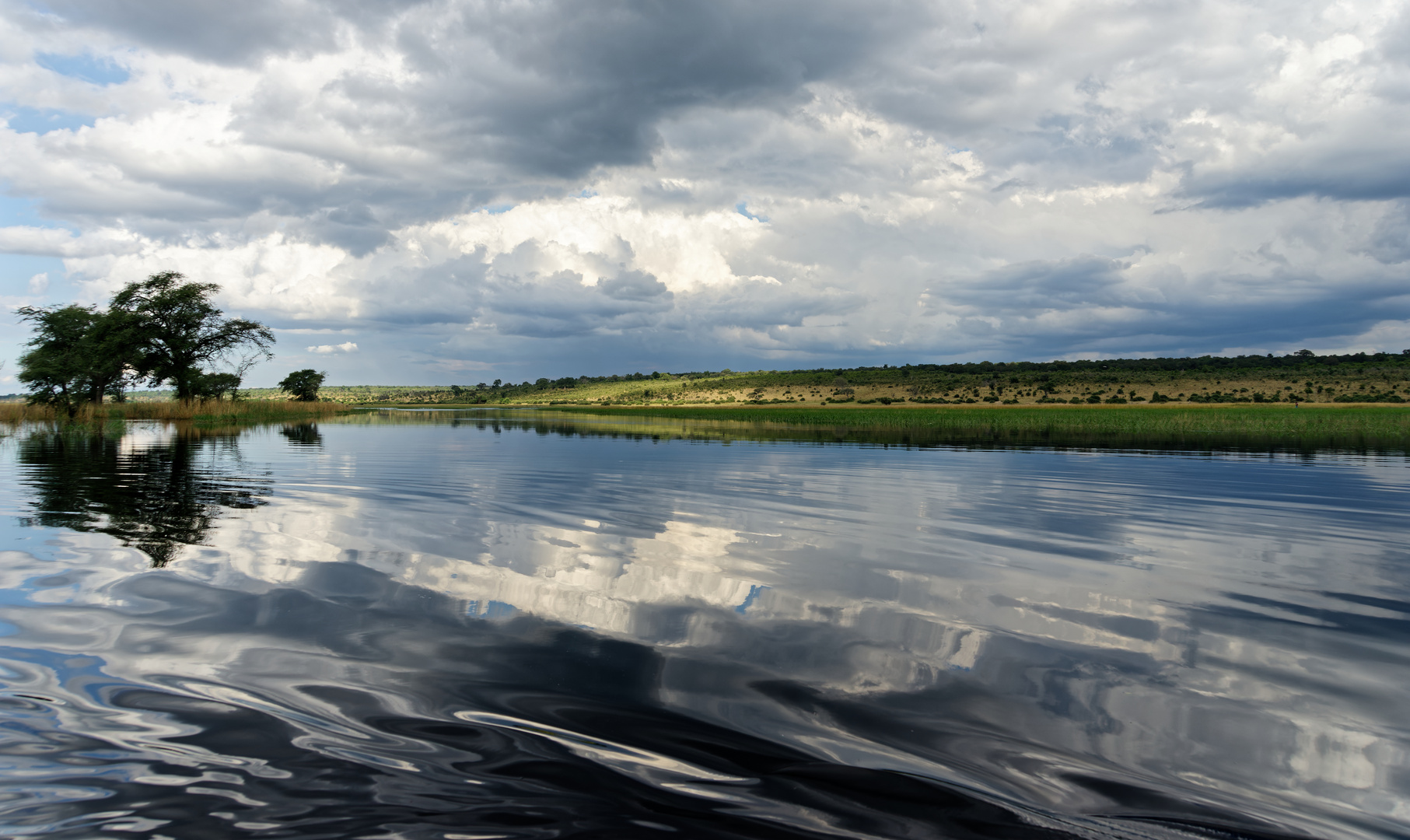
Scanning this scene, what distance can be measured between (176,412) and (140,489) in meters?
46.3

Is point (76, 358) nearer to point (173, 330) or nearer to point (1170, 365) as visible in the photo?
point (173, 330)

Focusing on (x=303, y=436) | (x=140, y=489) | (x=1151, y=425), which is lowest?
(x=140, y=489)

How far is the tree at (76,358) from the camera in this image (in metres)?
45.4

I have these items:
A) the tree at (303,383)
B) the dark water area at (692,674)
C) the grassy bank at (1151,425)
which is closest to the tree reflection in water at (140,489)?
the dark water area at (692,674)

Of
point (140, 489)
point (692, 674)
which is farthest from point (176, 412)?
point (692, 674)

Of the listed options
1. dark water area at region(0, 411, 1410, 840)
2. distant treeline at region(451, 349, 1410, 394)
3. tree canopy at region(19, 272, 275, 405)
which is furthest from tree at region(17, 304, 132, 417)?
distant treeline at region(451, 349, 1410, 394)

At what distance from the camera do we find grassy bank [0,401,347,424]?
44.4 m

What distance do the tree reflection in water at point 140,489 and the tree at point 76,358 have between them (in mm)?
21666

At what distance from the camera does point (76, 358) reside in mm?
45531

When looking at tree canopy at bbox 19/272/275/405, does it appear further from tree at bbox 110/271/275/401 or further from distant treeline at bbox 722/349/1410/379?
distant treeline at bbox 722/349/1410/379

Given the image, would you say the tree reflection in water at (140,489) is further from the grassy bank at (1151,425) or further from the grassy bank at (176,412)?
the grassy bank at (1151,425)

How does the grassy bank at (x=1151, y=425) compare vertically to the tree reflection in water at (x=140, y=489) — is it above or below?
above

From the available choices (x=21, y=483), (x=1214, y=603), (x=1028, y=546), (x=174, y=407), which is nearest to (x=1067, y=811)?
(x=1214, y=603)

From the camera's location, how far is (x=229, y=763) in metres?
4.18
